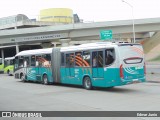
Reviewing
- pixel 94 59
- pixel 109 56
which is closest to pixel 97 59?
pixel 94 59

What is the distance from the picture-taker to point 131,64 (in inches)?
709

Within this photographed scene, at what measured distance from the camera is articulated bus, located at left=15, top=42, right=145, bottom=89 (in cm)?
1781

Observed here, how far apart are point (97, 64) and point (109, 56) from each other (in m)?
1.12

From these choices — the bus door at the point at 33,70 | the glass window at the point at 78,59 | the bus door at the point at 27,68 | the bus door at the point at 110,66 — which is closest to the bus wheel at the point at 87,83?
the glass window at the point at 78,59

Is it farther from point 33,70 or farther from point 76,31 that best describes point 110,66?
point 76,31

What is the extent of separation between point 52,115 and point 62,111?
0.77 m

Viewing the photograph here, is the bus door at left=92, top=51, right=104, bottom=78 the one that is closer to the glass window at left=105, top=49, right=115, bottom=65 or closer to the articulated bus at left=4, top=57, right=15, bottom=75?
the glass window at left=105, top=49, right=115, bottom=65

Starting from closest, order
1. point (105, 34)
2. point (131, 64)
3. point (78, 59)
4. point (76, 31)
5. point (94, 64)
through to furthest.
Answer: point (131, 64), point (94, 64), point (78, 59), point (105, 34), point (76, 31)

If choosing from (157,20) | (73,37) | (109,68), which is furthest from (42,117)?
(73,37)

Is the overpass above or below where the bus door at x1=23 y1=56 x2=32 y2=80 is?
above

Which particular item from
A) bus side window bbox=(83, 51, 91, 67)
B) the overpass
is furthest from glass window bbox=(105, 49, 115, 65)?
the overpass

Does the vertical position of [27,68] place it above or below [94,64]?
below

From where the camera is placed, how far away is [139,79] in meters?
18.3

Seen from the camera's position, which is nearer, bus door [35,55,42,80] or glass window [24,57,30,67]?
bus door [35,55,42,80]
